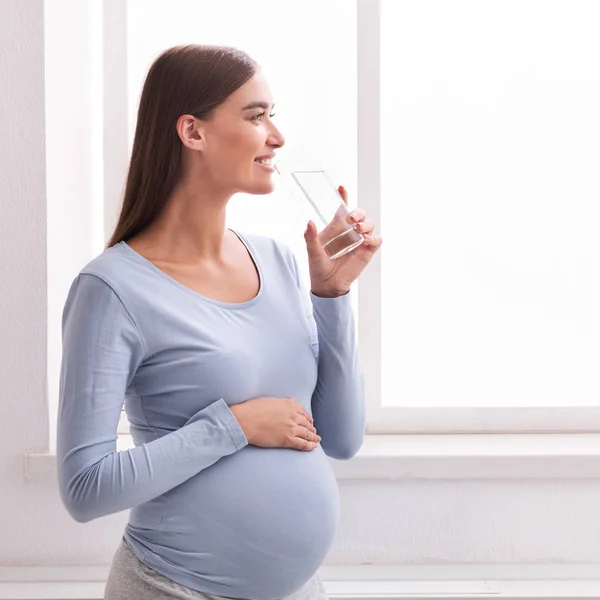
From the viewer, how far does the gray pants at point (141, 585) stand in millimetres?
999

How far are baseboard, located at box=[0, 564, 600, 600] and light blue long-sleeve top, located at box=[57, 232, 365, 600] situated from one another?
539mm

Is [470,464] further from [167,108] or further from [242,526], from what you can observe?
[167,108]

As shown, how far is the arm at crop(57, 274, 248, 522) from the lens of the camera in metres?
0.94

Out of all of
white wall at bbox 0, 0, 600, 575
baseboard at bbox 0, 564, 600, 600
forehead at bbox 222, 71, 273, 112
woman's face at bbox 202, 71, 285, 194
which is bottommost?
baseboard at bbox 0, 564, 600, 600

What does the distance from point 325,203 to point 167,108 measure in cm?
28

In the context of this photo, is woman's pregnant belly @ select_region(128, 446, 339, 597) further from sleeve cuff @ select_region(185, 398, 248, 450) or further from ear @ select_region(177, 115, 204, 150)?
ear @ select_region(177, 115, 204, 150)

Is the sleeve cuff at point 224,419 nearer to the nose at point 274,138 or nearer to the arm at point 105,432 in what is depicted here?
the arm at point 105,432

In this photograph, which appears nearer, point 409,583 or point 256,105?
point 256,105

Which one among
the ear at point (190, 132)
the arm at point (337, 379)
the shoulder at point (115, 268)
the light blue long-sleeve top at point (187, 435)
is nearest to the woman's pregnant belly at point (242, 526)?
the light blue long-sleeve top at point (187, 435)

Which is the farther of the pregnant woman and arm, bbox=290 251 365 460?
arm, bbox=290 251 365 460

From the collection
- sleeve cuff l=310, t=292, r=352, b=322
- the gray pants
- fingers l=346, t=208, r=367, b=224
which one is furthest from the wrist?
the gray pants

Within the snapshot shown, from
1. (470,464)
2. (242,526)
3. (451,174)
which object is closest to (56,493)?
(242,526)

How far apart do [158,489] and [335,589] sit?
28.1 inches

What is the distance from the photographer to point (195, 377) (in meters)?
0.99
